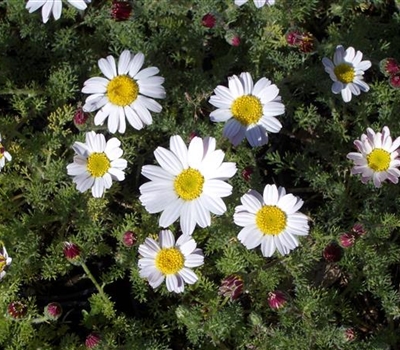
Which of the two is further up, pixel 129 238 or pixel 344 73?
pixel 344 73

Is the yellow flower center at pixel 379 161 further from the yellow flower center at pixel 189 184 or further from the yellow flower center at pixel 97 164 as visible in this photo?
the yellow flower center at pixel 97 164

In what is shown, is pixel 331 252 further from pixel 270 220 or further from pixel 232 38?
pixel 232 38

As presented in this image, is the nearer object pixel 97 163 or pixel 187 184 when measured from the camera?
pixel 187 184

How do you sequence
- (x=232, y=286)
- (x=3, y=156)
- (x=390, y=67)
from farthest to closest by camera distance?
(x=390, y=67) < (x=3, y=156) < (x=232, y=286)

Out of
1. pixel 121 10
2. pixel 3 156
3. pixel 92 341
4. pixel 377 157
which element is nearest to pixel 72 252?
pixel 92 341

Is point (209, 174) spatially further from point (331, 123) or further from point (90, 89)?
point (331, 123)

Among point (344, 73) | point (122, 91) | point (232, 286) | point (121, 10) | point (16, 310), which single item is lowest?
point (16, 310)
